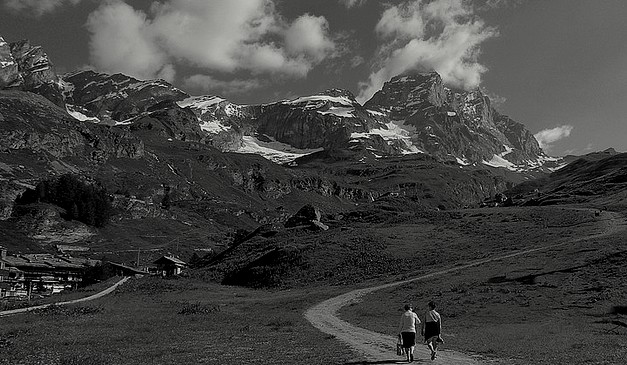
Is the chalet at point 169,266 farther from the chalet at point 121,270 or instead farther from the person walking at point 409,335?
the person walking at point 409,335

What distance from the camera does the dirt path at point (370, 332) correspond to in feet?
84.9

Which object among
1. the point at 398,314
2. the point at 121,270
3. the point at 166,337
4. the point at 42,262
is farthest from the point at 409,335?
the point at 121,270

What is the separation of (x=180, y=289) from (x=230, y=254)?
42507 millimetres

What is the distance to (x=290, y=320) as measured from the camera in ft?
154

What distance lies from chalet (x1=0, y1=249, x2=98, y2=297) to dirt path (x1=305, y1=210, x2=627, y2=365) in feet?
256

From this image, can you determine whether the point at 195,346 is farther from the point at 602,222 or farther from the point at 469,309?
the point at 602,222

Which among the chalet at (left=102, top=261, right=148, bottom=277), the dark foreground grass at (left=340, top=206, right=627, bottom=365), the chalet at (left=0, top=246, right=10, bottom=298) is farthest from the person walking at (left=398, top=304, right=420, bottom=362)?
the chalet at (left=102, top=261, right=148, bottom=277)

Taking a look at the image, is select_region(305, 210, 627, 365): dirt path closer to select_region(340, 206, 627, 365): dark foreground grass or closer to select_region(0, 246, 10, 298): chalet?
select_region(340, 206, 627, 365): dark foreground grass

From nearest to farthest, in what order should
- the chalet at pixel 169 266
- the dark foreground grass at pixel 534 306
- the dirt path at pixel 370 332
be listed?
the dirt path at pixel 370 332, the dark foreground grass at pixel 534 306, the chalet at pixel 169 266

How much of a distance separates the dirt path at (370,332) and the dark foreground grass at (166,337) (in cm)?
137

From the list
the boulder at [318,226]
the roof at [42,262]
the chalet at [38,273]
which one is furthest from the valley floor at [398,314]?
the roof at [42,262]

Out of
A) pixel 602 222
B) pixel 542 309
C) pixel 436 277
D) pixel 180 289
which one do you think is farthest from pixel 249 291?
pixel 602 222

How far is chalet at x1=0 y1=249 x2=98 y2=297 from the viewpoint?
114 m

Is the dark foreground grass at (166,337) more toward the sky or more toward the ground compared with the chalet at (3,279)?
more toward the ground
